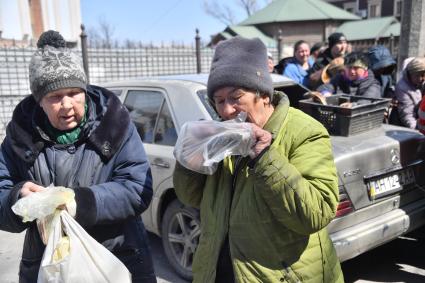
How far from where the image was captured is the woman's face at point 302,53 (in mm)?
6469

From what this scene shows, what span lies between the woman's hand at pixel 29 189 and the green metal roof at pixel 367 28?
40.5 meters

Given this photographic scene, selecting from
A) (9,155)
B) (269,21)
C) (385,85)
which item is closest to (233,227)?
(9,155)

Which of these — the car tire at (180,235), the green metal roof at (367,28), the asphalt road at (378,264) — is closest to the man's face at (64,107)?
the car tire at (180,235)

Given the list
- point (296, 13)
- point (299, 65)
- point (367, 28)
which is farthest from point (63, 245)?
point (296, 13)

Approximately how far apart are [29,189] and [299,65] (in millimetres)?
5317

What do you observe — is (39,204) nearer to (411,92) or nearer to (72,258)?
(72,258)

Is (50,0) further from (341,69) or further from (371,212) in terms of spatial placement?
(371,212)

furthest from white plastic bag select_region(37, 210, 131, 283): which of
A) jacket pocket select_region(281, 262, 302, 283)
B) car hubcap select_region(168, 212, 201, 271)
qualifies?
car hubcap select_region(168, 212, 201, 271)

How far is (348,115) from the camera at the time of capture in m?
3.43

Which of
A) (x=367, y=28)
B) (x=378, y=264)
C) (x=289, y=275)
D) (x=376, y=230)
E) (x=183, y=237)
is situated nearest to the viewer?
(x=289, y=275)

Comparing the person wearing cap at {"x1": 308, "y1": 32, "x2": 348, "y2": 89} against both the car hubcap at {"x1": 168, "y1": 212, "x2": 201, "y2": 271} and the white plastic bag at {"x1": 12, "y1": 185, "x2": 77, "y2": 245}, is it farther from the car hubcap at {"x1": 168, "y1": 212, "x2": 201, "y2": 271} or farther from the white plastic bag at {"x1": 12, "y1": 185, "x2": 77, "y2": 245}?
the white plastic bag at {"x1": 12, "y1": 185, "x2": 77, "y2": 245}

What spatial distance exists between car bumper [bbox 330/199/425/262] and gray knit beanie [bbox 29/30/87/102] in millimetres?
2067

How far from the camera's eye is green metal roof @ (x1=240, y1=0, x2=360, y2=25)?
1672 inches

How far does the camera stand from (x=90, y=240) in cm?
161
